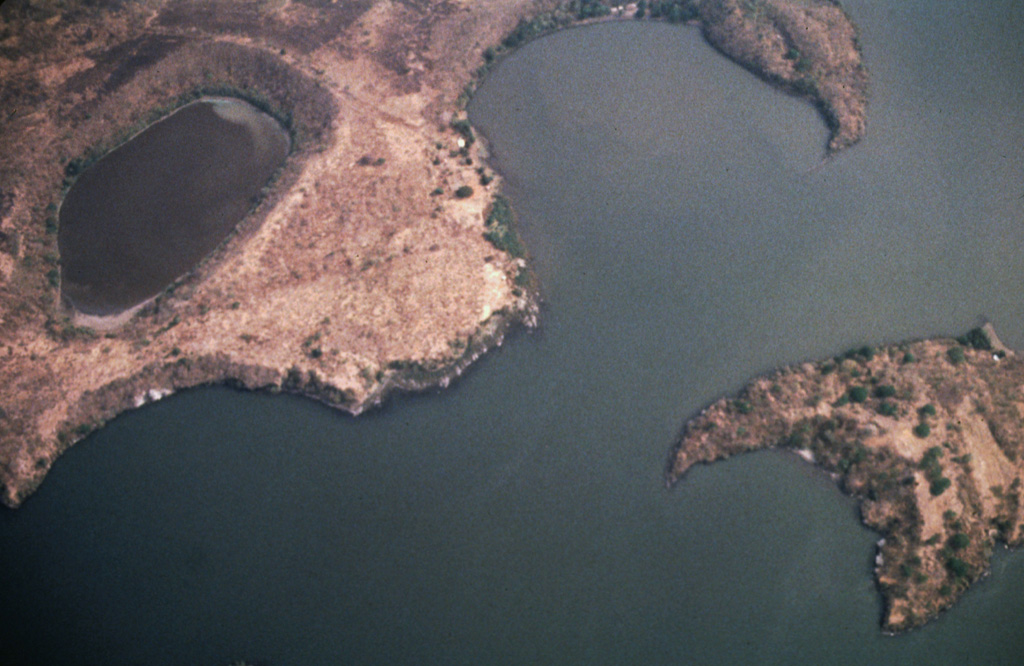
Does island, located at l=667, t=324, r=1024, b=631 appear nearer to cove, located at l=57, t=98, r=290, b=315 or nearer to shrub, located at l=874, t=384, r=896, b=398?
shrub, located at l=874, t=384, r=896, b=398

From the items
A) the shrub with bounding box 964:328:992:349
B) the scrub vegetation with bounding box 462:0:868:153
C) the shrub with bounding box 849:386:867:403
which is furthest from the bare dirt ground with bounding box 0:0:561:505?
the shrub with bounding box 964:328:992:349

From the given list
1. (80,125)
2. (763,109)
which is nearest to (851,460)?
(763,109)

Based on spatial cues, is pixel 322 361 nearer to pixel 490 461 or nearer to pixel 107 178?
pixel 490 461

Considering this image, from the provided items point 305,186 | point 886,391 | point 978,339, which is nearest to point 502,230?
point 305,186

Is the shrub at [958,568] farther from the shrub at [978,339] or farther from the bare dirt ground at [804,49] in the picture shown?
the bare dirt ground at [804,49]

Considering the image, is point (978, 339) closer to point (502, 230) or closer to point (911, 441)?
point (911, 441)
